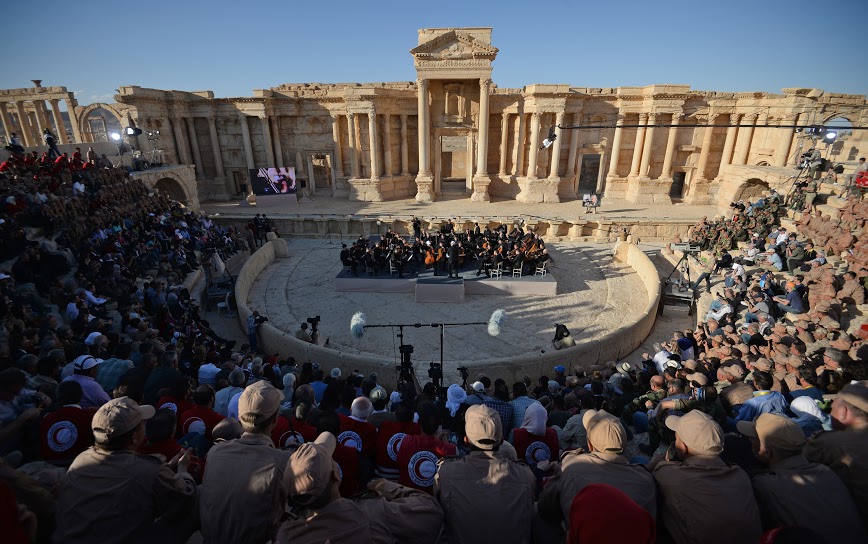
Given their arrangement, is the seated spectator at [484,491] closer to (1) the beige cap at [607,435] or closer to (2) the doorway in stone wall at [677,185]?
(1) the beige cap at [607,435]

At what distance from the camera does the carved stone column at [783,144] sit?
22969 millimetres

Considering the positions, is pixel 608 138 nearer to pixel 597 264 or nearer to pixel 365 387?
pixel 597 264

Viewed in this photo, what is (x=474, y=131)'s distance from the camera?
91.9 feet

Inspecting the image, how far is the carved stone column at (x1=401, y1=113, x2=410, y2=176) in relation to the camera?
28.2 meters

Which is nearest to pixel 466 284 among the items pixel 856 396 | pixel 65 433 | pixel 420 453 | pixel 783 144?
pixel 420 453

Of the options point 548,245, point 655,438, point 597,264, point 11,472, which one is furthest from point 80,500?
point 548,245

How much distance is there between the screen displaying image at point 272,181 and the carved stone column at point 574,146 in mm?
18937

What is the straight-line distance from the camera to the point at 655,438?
17.8 ft

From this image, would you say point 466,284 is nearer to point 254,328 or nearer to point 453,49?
point 254,328

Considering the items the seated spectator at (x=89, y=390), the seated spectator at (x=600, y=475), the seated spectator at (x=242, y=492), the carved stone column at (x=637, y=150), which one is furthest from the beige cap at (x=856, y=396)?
the carved stone column at (x=637, y=150)

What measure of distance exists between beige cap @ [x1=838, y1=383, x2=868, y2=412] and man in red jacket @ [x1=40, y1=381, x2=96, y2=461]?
22.8 feet

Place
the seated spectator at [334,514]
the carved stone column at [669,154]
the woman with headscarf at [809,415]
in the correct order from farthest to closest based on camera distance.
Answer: the carved stone column at [669,154]
the woman with headscarf at [809,415]
the seated spectator at [334,514]

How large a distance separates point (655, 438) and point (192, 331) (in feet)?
34.0

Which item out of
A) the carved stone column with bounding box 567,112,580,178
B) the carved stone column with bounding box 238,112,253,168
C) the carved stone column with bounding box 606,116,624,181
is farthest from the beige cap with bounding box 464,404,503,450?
the carved stone column with bounding box 238,112,253,168
